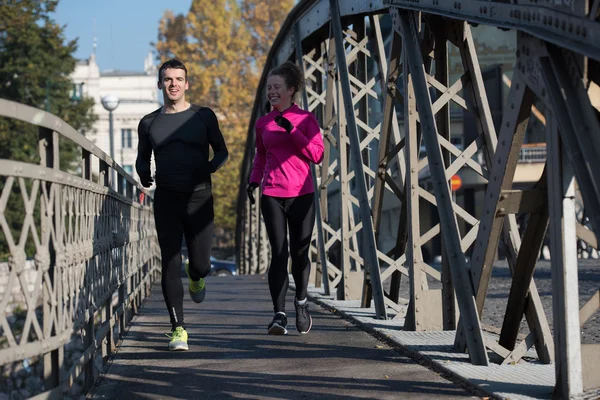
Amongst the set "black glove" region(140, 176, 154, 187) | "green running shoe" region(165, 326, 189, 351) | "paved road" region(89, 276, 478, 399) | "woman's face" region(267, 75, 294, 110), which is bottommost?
"paved road" region(89, 276, 478, 399)

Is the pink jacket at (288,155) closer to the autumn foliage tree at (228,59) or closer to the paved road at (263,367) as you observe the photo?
the paved road at (263,367)

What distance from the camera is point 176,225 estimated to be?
7.57m

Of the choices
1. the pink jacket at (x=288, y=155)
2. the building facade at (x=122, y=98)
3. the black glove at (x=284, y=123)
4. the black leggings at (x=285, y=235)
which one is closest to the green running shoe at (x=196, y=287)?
the black leggings at (x=285, y=235)

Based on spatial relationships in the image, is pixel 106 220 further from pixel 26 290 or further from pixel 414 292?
pixel 26 290

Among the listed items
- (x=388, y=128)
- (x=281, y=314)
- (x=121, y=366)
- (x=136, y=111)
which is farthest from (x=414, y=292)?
(x=136, y=111)

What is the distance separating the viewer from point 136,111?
92688 millimetres

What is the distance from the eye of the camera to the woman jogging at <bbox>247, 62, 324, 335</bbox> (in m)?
7.76

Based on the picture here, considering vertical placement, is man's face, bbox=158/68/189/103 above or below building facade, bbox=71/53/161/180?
below

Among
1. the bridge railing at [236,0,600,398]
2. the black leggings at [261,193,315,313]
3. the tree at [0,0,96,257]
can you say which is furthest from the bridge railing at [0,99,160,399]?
the tree at [0,0,96,257]

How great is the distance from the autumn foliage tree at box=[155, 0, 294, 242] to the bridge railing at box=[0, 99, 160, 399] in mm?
40385

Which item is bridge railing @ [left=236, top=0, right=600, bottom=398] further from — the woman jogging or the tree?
the tree

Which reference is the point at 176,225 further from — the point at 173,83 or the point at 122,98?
the point at 122,98

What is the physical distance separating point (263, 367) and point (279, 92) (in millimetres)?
2199

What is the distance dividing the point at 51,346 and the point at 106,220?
2.93m
